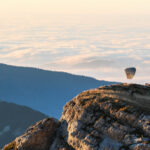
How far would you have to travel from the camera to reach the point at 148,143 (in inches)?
1241

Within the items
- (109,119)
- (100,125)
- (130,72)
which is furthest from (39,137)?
(130,72)

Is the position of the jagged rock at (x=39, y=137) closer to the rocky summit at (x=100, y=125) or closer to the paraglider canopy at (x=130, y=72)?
the rocky summit at (x=100, y=125)

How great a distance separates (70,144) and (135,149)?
8.06 m

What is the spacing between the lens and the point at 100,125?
36.1 metres

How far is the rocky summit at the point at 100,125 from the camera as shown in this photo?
110ft

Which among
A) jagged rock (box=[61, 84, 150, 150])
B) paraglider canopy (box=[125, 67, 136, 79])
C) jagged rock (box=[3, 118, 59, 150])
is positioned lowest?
jagged rock (box=[3, 118, 59, 150])

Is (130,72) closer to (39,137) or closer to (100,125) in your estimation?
(39,137)

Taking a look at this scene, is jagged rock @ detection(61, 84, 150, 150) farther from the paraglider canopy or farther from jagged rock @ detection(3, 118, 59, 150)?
the paraglider canopy

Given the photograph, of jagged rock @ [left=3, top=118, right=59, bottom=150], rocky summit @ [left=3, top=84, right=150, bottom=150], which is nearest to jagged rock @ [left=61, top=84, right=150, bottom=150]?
rocky summit @ [left=3, top=84, right=150, bottom=150]

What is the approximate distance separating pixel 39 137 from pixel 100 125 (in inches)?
311

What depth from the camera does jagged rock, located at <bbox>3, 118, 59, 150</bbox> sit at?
39906 millimetres

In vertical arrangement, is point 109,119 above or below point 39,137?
above

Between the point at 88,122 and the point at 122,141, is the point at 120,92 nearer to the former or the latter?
the point at 88,122

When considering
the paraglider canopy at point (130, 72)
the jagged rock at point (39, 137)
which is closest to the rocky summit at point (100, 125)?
the jagged rock at point (39, 137)
